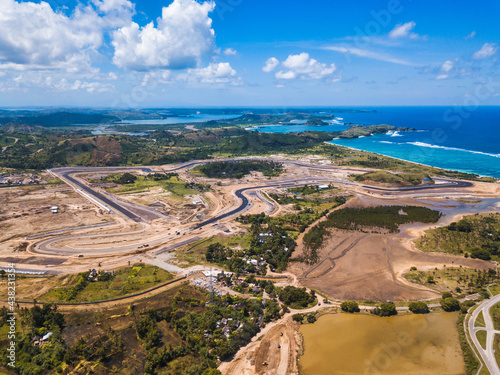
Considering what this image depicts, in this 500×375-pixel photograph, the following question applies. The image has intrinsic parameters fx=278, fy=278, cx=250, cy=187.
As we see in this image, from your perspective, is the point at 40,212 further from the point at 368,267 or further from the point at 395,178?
the point at 395,178

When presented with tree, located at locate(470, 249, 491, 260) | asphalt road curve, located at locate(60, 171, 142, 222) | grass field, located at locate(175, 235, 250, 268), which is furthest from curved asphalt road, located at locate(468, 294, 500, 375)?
asphalt road curve, located at locate(60, 171, 142, 222)

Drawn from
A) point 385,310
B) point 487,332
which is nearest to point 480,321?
point 487,332

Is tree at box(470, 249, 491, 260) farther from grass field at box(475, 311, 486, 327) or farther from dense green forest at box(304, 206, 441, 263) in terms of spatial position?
grass field at box(475, 311, 486, 327)

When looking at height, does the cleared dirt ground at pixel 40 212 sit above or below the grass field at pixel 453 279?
above

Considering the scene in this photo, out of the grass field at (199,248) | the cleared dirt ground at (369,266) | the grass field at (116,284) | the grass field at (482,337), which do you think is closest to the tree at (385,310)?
the cleared dirt ground at (369,266)

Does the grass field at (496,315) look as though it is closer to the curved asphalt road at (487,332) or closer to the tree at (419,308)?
the curved asphalt road at (487,332)

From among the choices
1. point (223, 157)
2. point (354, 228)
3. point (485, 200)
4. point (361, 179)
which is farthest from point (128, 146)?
point (485, 200)
